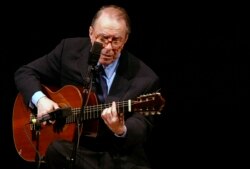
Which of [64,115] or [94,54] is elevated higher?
[94,54]

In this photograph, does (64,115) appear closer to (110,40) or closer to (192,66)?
(110,40)

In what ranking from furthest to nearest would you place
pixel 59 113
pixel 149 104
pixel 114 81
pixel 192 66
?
pixel 192 66 → pixel 114 81 → pixel 59 113 → pixel 149 104

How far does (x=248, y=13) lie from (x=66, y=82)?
→ 56.9 inches

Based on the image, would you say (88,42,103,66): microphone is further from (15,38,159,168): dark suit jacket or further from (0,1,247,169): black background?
(0,1,247,169): black background

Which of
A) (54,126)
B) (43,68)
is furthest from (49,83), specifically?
(54,126)

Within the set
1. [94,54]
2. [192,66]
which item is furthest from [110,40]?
[192,66]

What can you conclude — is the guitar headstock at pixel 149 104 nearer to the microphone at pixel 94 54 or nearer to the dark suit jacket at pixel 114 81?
the dark suit jacket at pixel 114 81

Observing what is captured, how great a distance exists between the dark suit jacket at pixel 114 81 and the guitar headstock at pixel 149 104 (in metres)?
0.24

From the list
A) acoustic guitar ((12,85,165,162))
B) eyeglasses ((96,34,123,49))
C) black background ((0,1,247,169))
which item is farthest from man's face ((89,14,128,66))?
black background ((0,1,247,169))

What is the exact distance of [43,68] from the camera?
364cm

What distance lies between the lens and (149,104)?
2.93 metres

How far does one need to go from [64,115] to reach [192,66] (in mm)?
1223

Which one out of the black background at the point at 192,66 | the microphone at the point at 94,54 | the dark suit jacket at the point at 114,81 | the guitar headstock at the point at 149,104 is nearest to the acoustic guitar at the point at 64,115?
the guitar headstock at the point at 149,104

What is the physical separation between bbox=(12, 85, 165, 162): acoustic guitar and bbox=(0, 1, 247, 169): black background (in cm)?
91
